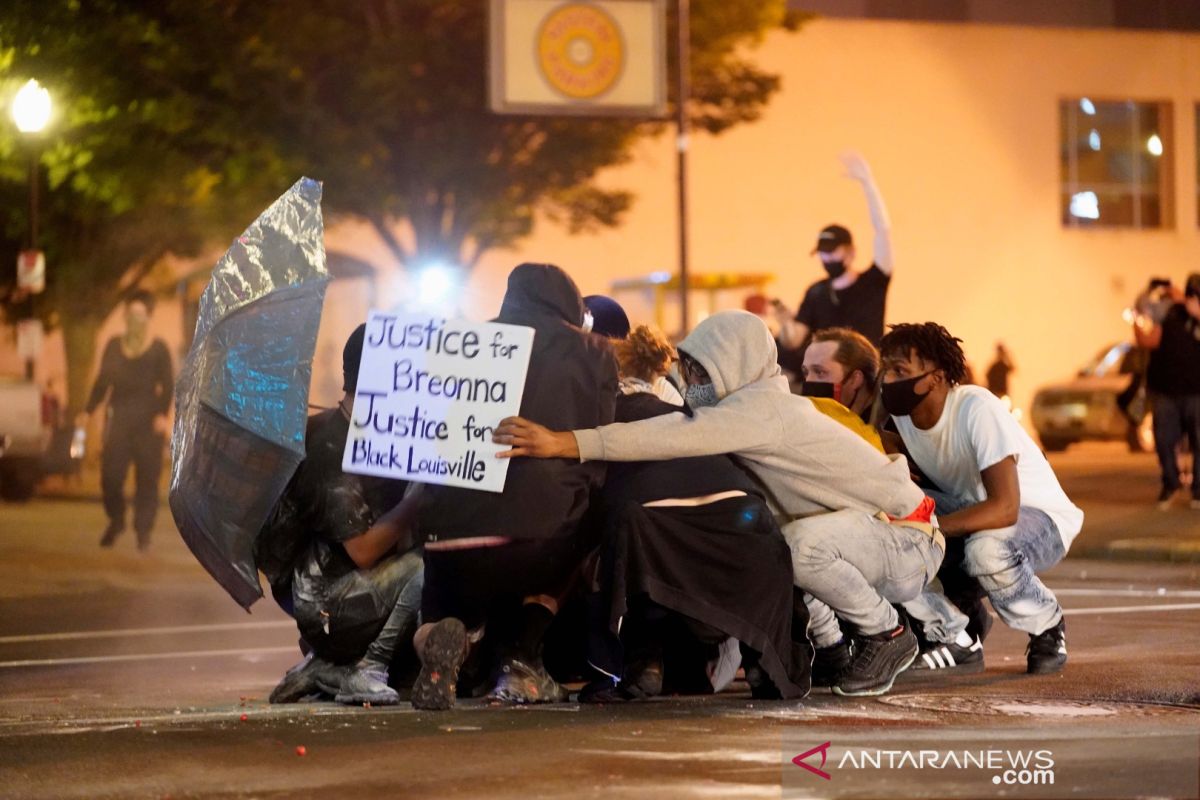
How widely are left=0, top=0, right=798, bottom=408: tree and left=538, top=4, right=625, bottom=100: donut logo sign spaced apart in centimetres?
486

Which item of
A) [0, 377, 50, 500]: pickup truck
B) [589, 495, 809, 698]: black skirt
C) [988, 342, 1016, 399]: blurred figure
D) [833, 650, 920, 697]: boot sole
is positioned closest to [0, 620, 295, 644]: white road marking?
[589, 495, 809, 698]: black skirt

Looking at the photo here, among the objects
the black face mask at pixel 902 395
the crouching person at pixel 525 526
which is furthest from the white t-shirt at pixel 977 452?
the crouching person at pixel 525 526

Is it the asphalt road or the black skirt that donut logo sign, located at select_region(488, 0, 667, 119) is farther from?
the black skirt

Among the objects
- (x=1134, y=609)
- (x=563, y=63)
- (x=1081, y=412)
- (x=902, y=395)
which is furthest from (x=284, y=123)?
(x=902, y=395)

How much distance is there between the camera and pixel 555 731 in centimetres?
657

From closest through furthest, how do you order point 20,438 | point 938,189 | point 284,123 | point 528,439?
point 528,439
point 20,438
point 284,123
point 938,189

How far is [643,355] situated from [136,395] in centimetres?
886

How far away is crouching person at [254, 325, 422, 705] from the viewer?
7434mm

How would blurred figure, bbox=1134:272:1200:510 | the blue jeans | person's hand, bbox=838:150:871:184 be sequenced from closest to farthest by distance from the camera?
person's hand, bbox=838:150:871:184
blurred figure, bbox=1134:272:1200:510
the blue jeans

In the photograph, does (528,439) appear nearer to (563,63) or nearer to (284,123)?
(563,63)

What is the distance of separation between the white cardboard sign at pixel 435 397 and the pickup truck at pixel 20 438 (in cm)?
1750

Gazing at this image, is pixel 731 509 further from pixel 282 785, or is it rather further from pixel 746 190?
pixel 746 190

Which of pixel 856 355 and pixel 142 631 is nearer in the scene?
pixel 856 355

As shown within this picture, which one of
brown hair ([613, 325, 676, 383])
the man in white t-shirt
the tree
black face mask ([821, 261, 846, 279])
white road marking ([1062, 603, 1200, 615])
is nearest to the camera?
the man in white t-shirt
